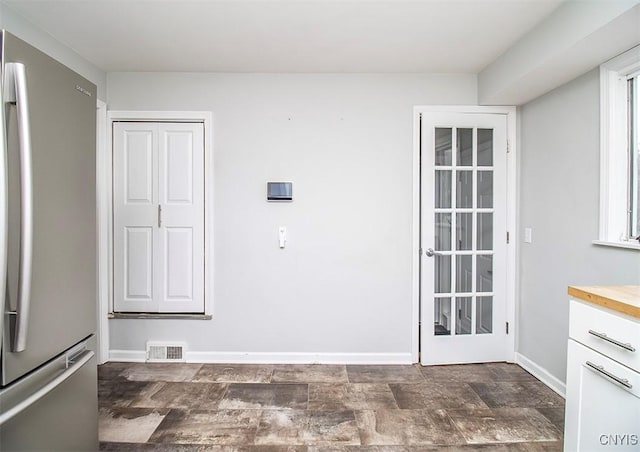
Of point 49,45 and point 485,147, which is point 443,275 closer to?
point 485,147

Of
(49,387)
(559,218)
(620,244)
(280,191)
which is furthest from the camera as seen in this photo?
(280,191)

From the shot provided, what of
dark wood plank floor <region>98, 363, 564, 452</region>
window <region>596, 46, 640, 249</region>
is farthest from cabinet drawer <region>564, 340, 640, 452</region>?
window <region>596, 46, 640, 249</region>

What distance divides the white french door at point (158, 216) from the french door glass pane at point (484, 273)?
2405 millimetres

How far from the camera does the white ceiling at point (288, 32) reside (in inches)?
75.9

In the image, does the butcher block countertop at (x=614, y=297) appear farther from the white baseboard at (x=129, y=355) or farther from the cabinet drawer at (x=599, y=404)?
the white baseboard at (x=129, y=355)

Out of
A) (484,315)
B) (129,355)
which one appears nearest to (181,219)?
(129,355)

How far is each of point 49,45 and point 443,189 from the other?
309cm

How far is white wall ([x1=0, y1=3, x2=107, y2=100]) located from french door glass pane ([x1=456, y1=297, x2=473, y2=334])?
3515 millimetres

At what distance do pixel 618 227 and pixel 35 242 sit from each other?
9.68 feet

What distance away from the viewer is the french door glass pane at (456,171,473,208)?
9.41 feet

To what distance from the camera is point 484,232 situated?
9.52 feet

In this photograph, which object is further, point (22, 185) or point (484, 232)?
point (484, 232)

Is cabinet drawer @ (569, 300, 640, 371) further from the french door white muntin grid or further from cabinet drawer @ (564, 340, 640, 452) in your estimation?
the french door white muntin grid

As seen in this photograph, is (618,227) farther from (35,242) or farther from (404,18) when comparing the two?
(35,242)
